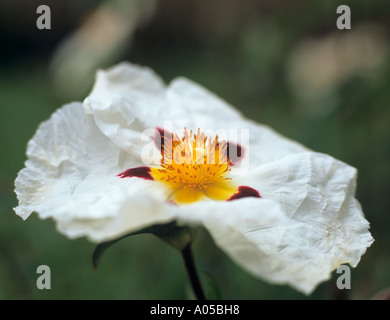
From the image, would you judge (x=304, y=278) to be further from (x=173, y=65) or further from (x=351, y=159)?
(x=173, y=65)

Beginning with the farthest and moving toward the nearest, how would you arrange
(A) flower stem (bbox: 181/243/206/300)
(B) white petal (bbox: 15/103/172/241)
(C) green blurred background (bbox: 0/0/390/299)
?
(C) green blurred background (bbox: 0/0/390/299) → (A) flower stem (bbox: 181/243/206/300) → (B) white petal (bbox: 15/103/172/241)

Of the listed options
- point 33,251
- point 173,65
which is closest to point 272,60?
point 33,251

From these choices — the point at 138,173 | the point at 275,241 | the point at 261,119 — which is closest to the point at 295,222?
the point at 275,241

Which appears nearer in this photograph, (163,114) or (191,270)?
(191,270)

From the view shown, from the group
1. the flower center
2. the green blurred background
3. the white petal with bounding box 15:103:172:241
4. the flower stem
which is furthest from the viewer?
the green blurred background

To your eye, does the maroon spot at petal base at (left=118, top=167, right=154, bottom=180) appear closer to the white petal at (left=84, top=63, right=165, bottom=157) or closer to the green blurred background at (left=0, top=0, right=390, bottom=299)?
the white petal at (left=84, top=63, right=165, bottom=157)

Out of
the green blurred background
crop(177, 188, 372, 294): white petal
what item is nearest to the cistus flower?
crop(177, 188, 372, 294): white petal

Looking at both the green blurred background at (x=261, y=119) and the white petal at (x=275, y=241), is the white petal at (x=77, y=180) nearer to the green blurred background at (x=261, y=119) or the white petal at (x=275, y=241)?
the white petal at (x=275, y=241)

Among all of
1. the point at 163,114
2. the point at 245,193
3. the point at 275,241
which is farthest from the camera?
the point at 163,114

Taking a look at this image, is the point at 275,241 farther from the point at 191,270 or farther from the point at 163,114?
the point at 163,114
